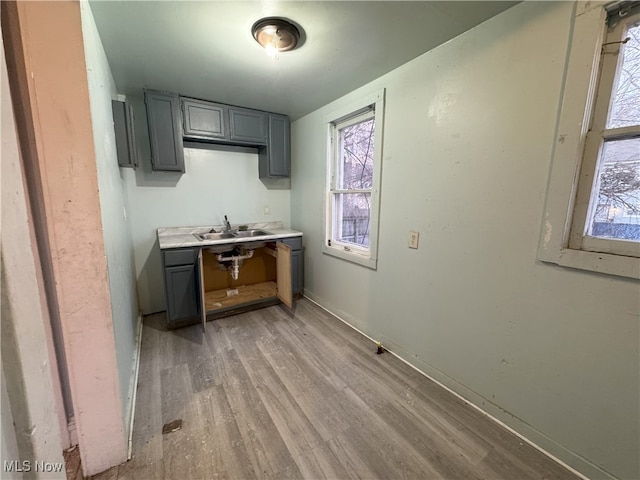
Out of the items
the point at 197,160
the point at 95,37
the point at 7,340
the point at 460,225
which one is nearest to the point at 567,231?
the point at 460,225

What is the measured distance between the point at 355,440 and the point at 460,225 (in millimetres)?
1350

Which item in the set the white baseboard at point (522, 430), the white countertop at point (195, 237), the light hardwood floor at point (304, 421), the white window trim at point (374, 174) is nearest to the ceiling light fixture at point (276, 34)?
the white window trim at point (374, 174)

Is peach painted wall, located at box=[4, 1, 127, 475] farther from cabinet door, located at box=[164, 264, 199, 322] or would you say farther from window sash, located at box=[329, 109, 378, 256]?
window sash, located at box=[329, 109, 378, 256]

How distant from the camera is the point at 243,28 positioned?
1.44 metres

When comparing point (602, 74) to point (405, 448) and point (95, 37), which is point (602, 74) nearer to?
point (405, 448)

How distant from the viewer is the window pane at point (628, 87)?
41.3 inches

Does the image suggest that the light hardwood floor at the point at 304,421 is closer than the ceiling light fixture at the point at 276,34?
Yes

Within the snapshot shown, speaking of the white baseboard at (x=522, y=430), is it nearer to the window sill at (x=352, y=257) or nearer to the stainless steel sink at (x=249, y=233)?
the window sill at (x=352, y=257)

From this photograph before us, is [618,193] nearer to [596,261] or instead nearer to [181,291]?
[596,261]

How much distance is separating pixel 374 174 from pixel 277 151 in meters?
1.38

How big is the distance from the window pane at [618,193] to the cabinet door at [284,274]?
2190mm

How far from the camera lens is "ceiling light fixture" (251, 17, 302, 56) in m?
1.39

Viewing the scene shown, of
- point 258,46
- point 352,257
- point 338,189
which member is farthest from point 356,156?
point 258,46

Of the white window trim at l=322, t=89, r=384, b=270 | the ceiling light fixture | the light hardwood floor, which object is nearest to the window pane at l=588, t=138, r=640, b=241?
the light hardwood floor
